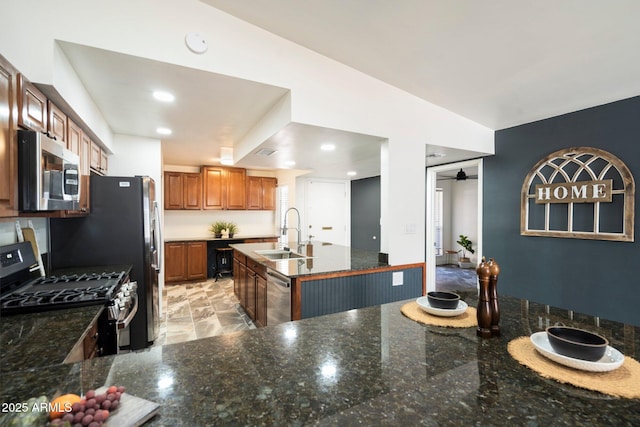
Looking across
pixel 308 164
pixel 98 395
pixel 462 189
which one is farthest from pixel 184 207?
pixel 462 189

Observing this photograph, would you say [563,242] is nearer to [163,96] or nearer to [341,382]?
[341,382]

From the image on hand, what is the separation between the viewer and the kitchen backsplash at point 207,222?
5.89 metres

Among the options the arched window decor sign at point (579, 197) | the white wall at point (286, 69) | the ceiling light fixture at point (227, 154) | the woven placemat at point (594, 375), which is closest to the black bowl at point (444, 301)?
the woven placemat at point (594, 375)

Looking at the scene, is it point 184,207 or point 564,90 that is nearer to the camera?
point 564,90

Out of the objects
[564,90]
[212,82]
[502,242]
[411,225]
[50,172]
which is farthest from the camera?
[502,242]

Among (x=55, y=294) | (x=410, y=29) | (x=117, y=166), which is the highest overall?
(x=410, y=29)

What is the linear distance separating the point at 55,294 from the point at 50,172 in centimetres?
71

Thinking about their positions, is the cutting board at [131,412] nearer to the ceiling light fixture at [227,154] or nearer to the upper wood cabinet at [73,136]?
the upper wood cabinet at [73,136]

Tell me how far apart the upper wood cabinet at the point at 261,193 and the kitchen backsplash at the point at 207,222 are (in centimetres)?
34

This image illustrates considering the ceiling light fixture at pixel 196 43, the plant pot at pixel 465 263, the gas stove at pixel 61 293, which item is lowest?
the plant pot at pixel 465 263

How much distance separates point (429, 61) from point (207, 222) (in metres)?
5.34

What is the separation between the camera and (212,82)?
2.12 meters

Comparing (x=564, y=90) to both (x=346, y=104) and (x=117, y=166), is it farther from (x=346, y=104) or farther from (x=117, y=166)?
(x=117, y=166)

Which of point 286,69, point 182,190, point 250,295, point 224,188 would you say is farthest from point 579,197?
point 182,190
